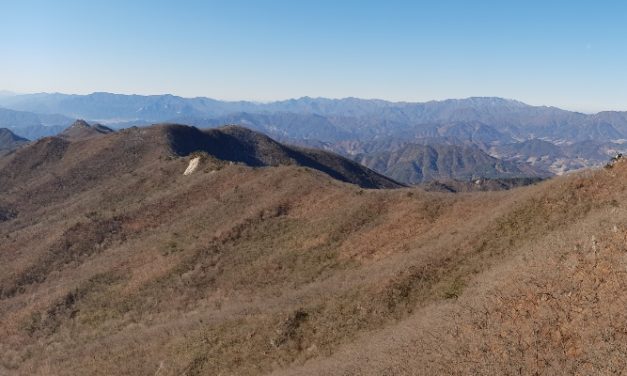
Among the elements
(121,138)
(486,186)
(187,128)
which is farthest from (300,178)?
(486,186)

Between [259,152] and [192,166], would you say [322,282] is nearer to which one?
[192,166]

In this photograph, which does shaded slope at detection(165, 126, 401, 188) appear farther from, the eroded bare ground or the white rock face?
the eroded bare ground

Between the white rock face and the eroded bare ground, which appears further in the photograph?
the white rock face

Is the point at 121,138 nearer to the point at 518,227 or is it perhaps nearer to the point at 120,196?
the point at 120,196

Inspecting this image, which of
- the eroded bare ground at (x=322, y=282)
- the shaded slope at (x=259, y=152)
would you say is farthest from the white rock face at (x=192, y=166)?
the shaded slope at (x=259, y=152)

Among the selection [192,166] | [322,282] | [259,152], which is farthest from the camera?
[259,152]

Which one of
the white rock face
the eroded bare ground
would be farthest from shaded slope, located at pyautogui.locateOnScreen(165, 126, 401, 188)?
the eroded bare ground

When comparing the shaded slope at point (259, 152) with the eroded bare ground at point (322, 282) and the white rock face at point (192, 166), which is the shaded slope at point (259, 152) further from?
the eroded bare ground at point (322, 282)

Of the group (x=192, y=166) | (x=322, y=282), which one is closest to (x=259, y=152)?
(x=192, y=166)
